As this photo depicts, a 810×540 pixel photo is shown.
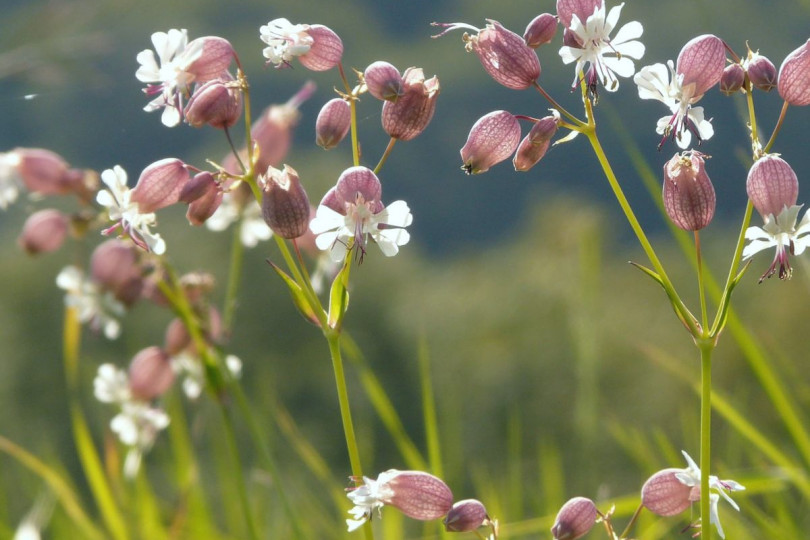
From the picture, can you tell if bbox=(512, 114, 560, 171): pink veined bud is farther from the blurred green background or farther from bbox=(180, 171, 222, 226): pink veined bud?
the blurred green background

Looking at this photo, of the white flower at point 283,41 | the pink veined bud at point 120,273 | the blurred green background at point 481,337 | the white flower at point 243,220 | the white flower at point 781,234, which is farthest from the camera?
the blurred green background at point 481,337

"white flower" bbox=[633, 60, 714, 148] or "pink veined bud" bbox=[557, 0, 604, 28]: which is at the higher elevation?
"pink veined bud" bbox=[557, 0, 604, 28]

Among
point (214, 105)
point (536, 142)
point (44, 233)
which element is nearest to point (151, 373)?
point (44, 233)

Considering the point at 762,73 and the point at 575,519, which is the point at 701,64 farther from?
the point at 575,519

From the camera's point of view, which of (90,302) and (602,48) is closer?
(602,48)

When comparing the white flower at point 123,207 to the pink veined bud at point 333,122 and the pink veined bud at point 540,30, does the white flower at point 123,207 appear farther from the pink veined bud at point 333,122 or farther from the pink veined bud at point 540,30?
the pink veined bud at point 540,30

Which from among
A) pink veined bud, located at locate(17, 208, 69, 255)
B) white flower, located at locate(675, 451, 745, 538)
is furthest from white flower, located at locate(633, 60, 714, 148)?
pink veined bud, located at locate(17, 208, 69, 255)

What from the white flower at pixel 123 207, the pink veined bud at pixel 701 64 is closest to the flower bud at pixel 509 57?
the pink veined bud at pixel 701 64
